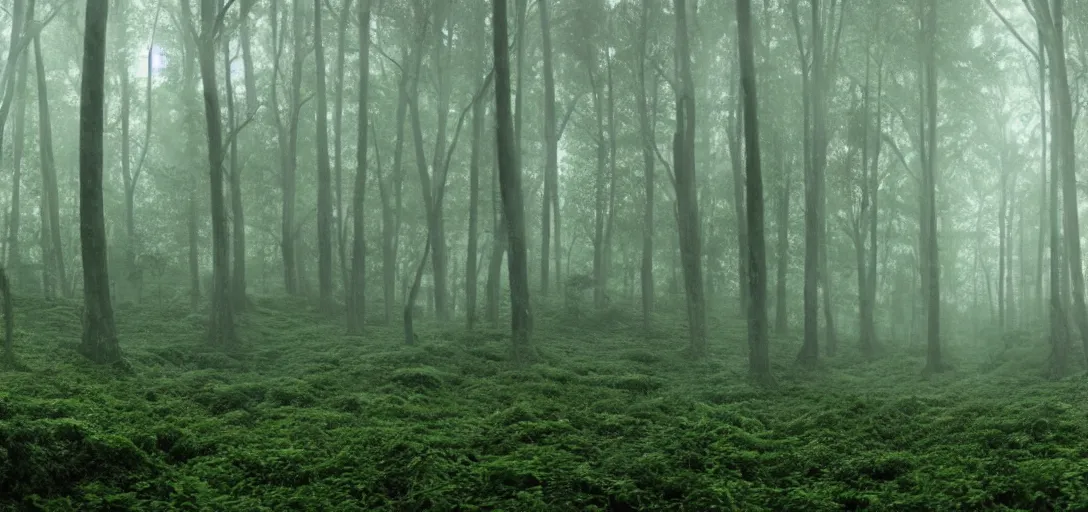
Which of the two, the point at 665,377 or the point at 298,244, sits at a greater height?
the point at 298,244

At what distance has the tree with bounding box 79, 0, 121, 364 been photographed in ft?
41.7

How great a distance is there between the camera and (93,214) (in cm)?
1284

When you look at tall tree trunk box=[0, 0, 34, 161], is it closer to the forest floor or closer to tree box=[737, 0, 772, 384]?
the forest floor

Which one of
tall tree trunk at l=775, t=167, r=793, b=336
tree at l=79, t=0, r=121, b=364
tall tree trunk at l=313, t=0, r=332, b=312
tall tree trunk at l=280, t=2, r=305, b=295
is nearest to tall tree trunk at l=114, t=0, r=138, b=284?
tall tree trunk at l=280, t=2, r=305, b=295

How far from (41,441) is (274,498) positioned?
7.01ft

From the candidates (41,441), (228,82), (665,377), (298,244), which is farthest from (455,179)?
(41,441)

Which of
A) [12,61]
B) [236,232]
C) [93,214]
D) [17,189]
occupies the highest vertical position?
[12,61]

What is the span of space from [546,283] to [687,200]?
9.29m

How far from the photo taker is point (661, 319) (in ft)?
86.2

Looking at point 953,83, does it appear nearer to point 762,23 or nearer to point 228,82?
point 762,23

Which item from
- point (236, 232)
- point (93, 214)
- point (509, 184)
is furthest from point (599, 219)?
point (93, 214)

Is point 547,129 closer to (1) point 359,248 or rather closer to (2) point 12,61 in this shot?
(1) point 359,248

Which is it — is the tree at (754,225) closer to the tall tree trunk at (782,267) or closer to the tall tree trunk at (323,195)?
the tall tree trunk at (782,267)

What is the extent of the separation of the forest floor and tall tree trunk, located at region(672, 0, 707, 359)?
2946 mm
